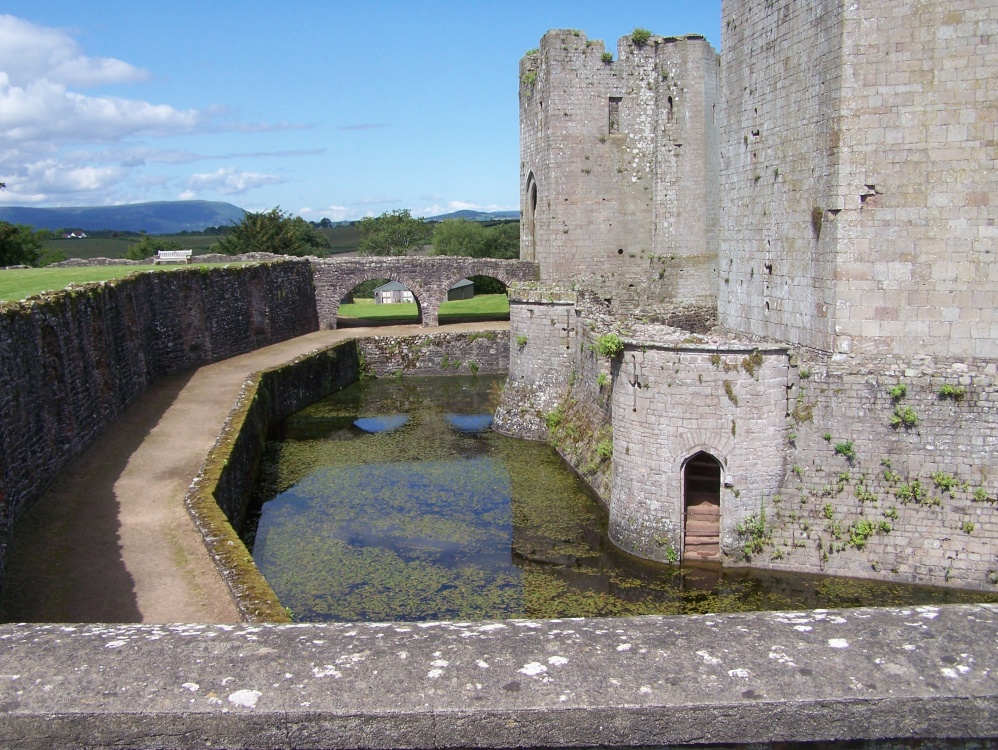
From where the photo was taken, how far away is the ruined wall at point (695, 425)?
10375 millimetres

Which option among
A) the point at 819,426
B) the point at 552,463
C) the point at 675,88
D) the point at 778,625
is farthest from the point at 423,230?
the point at 778,625

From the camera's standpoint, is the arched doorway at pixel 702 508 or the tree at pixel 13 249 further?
the tree at pixel 13 249

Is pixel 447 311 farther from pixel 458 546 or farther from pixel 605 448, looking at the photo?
pixel 458 546

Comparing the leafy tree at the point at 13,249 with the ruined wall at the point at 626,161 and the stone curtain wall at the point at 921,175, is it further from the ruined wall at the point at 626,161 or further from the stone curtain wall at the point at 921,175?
the stone curtain wall at the point at 921,175

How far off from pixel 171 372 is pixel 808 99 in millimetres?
13288

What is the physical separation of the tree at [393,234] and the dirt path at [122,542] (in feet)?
194

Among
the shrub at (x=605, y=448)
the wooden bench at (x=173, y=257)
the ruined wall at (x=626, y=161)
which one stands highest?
the ruined wall at (x=626, y=161)

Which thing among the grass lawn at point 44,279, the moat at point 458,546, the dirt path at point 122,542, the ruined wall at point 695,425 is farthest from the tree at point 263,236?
the ruined wall at point 695,425

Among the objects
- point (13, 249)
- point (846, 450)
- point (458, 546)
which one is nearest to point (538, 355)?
point (458, 546)

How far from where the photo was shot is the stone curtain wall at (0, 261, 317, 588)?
9117mm

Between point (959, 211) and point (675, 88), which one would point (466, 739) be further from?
point (675, 88)

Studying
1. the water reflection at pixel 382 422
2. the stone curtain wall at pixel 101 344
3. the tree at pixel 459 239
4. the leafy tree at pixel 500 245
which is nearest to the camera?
the stone curtain wall at pixel 101 344

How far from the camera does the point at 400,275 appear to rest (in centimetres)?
2778

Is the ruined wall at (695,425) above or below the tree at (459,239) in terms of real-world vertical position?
below
